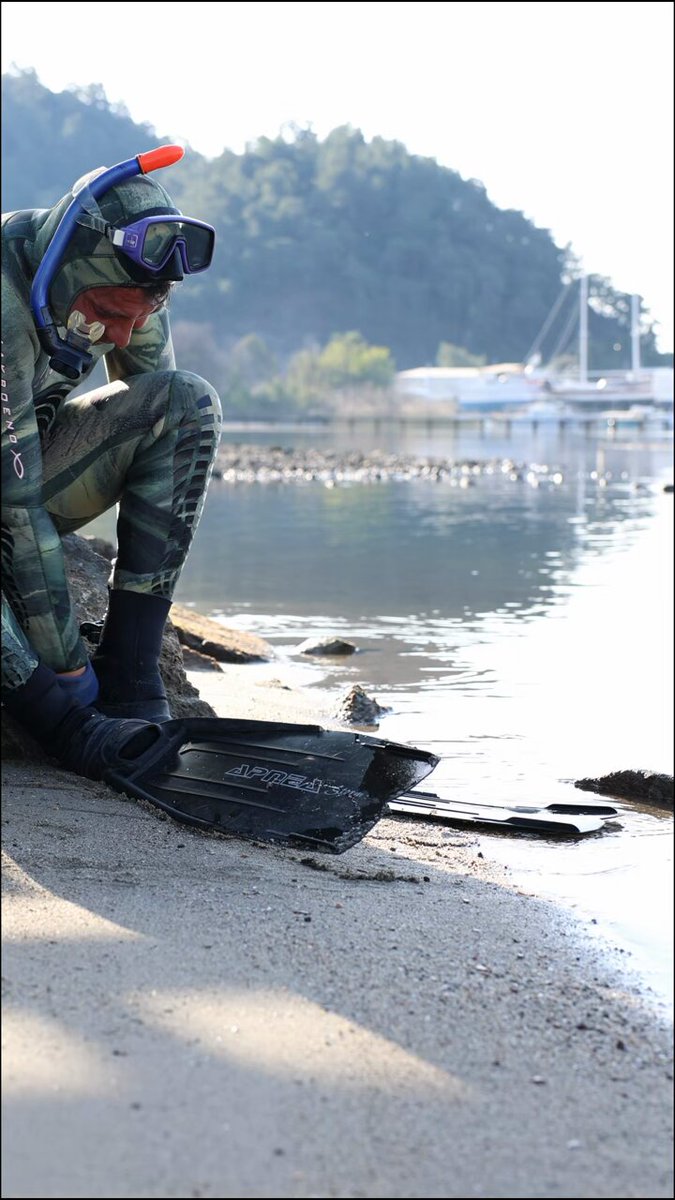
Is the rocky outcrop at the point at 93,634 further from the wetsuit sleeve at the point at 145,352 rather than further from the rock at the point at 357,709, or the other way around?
the rock at the point at 357,709

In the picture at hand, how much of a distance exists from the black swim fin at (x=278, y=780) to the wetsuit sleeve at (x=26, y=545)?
0.32 metres

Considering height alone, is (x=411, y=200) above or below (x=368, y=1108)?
above

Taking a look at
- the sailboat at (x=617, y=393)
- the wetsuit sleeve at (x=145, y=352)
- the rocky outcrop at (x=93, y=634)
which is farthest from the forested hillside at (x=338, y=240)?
the wetsuit sleeve at (x=145, y=352)

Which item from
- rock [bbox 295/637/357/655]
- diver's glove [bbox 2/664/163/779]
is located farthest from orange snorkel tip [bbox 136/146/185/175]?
rock [bbox 295/637/357/655]

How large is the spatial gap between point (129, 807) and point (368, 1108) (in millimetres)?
1461

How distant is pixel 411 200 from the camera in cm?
15062

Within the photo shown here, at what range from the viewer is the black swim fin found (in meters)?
3.37

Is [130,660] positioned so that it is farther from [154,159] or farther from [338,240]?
[338,240]

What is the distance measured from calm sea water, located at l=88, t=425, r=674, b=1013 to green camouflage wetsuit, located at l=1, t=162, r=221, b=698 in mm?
1211

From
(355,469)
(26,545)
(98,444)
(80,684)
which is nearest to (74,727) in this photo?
(80,684)

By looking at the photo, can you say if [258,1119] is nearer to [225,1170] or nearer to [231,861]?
[225,1170]

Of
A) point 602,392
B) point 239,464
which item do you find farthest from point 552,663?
point 602,392

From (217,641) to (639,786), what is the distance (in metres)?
3.23

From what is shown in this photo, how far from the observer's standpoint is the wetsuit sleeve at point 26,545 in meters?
3.38
